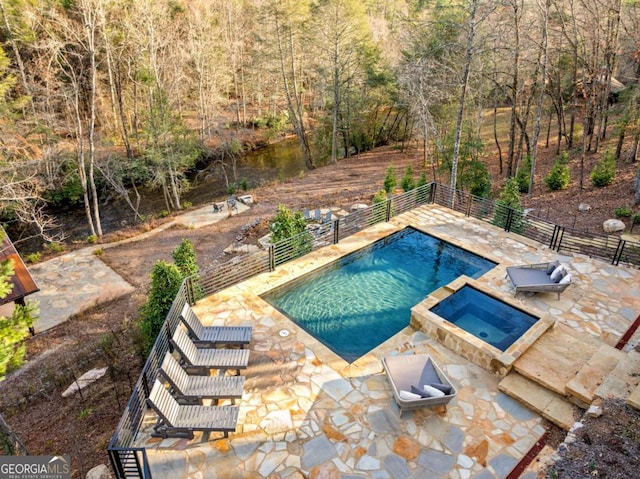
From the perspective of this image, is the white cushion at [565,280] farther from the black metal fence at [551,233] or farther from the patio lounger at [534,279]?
the black metal fence at [551,233]

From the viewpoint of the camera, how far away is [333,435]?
5.63 meters

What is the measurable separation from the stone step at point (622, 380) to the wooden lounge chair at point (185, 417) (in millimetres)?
5252

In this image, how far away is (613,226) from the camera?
11992 mm

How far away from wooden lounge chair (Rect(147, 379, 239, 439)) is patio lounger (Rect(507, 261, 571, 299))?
6.18 metres

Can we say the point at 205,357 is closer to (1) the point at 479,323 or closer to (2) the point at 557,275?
(1) the point at 479,323

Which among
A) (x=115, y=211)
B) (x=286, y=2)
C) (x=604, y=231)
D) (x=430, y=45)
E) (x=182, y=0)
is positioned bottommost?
(x=115, y=211)

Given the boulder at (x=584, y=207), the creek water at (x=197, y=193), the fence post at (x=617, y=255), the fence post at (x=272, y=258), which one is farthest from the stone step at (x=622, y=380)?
the creek water at (x=197, y=193)

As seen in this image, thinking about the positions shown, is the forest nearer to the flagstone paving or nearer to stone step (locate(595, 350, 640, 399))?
the flagstone paving

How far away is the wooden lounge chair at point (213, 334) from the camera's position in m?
6.91

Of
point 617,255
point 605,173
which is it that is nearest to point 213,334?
point 617,255

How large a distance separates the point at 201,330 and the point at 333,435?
2.94 meters

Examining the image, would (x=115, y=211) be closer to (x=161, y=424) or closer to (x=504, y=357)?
(x=161, y=424)

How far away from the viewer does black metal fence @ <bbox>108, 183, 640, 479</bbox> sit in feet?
17.4

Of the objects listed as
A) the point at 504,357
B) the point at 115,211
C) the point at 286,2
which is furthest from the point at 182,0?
the point at 504,357
